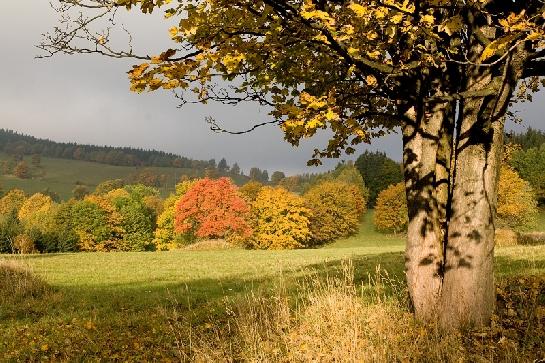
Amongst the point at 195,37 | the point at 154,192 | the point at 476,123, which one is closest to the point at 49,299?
the point at 195,37

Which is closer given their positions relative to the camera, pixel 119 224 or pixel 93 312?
pixel 93 312

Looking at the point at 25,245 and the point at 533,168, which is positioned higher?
the point at 533,168

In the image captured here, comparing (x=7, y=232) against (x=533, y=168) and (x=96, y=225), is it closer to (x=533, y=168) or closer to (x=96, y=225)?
(x=96, y=225)

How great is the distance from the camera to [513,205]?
63188 millimetres

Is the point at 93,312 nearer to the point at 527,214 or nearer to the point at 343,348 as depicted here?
the point at 343,348

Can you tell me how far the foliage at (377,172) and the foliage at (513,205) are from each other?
37.6 m

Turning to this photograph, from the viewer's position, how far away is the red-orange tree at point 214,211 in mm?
62688

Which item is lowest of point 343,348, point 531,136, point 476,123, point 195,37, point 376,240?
point 376,240

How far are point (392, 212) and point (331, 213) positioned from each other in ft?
36.1

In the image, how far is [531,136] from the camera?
115125mm

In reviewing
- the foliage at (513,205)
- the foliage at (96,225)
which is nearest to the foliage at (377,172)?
the foliage at (513,205)

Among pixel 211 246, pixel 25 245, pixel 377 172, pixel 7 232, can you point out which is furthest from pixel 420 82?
pixel 377 172

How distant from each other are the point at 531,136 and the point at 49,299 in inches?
4957

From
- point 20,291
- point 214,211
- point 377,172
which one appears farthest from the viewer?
point 377,172
